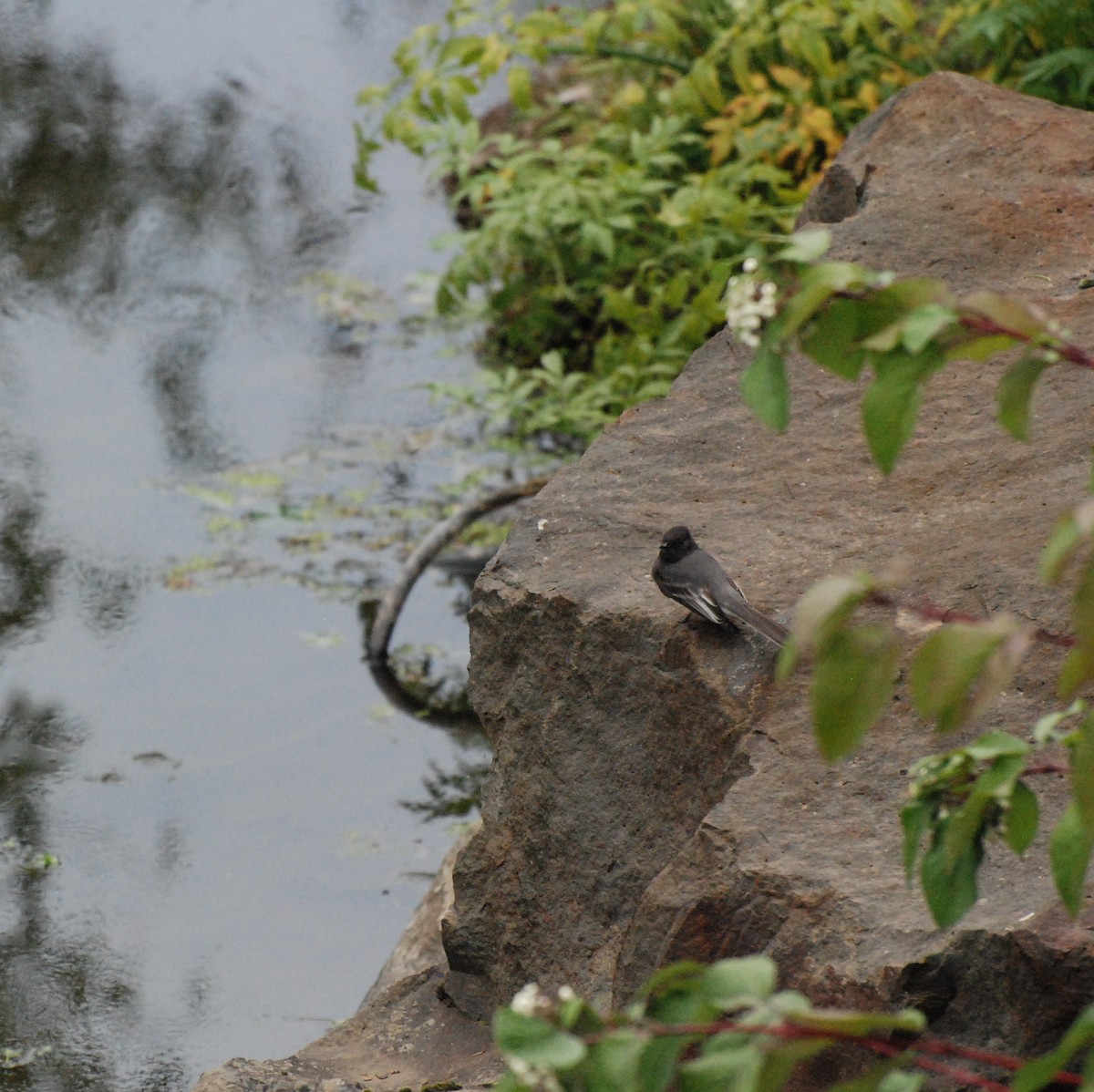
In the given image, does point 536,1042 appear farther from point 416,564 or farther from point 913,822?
point 416,564

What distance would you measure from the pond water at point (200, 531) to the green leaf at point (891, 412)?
3865mm

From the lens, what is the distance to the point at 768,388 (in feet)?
5.78

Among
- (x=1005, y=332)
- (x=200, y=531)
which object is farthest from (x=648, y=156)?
(x=1005, y=332)

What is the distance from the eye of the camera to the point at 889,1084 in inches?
61.9

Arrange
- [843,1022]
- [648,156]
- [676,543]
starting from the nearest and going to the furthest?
[843,1022] < [676,543] < [648,156]

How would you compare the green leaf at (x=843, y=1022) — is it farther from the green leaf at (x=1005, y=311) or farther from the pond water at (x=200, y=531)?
the pond water at (x=200, y=531)

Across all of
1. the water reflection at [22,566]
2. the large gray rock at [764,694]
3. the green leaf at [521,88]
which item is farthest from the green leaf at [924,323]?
the green leaf at [521,88]

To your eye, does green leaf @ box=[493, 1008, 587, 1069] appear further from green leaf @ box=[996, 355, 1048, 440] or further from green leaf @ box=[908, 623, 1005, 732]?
green leaf @ box=[996, 355, 1048, 440]

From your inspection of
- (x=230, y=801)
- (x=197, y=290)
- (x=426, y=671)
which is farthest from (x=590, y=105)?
(x=230, y=801)

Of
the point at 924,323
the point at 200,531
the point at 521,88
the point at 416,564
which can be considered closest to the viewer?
the point at 924,323

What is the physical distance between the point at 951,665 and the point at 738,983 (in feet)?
1.14

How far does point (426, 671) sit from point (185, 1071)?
7.61ft

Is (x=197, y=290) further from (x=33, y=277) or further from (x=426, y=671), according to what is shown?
(x=426, y=671)

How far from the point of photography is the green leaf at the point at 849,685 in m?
1.52
